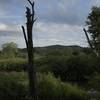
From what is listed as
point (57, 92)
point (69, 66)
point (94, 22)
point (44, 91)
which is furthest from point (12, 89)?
point (94, 22)

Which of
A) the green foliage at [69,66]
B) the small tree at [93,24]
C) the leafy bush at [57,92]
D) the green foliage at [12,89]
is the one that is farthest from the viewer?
the small tree at [93,24]

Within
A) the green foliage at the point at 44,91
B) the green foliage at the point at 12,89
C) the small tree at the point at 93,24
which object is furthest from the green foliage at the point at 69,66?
the green foliage at the point at 44,91

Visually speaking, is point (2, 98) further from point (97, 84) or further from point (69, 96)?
point (97, 84)

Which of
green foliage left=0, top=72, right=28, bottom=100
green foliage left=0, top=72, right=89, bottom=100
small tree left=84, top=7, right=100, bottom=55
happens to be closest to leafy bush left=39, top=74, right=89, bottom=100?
green foliage left=0, top=72, right=89, bottom=100

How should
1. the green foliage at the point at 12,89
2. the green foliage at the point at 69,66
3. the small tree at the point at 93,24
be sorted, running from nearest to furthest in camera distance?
the green foliage at the point at 12,89 → the green foliage at the point at 69,66 → the small tree at the point at 93,24

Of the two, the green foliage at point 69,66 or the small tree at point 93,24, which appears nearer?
the green foliage at point 69,66

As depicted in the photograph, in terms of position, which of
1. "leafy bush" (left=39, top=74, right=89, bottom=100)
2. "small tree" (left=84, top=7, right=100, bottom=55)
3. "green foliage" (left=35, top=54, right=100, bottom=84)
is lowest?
"leafy bush" (left=39, top=74, right=89, bottom=100)

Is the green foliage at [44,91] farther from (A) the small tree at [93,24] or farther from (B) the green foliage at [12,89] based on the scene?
(A) the small tree at [93,24]

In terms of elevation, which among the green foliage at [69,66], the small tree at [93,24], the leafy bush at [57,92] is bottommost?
the leafy bush at [57,92]

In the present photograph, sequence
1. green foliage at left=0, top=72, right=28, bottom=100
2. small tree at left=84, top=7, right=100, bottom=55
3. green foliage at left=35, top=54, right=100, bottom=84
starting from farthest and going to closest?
small tree at left=84, top=7, right=100, bottom=55 → green foliage at left=35, top=54, right=100, bottom=84 → green foliage at left=0, top=72, right=28, bottom=100

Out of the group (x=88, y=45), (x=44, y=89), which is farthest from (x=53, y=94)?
(x=88, y=45)

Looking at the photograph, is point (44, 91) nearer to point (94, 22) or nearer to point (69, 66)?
point (69, 66)

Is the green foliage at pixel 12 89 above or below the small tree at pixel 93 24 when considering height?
below

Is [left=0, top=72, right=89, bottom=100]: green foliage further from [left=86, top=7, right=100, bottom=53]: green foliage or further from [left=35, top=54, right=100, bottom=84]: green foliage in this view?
[left=86, top=7, right=100, bottom=53]: green foliage
